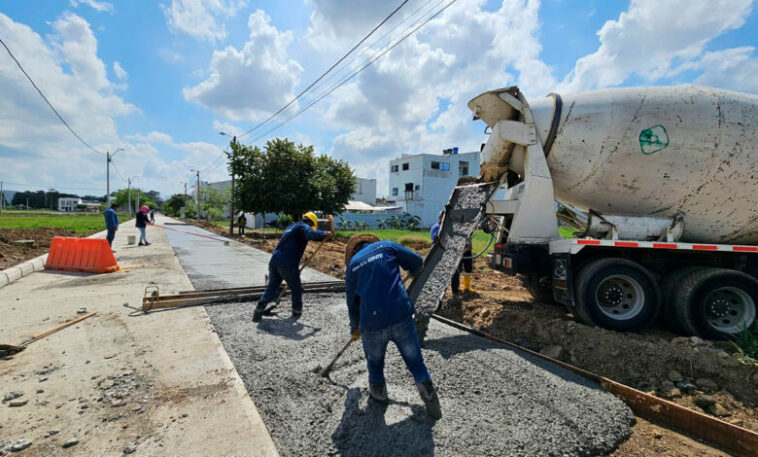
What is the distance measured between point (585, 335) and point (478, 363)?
163 cm

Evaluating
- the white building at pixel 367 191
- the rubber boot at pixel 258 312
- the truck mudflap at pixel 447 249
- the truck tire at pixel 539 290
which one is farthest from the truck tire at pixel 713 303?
the white building at pixel 367 191

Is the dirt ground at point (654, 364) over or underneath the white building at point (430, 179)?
underneath

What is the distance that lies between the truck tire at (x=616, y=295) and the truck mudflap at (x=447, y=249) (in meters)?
1.65

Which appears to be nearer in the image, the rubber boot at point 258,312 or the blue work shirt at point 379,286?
the blue work shirt at point 379,286

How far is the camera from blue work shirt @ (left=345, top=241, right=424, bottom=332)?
2.97 metres

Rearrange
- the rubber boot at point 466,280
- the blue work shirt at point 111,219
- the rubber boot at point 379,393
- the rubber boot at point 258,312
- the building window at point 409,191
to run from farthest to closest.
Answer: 1. the building window at point 409,191
2. the blue work shirt at point 111,219
3. the rubber boot at point 466,280
4. the rubber boot at point 258,312
5. the rubber boot at point 379,393

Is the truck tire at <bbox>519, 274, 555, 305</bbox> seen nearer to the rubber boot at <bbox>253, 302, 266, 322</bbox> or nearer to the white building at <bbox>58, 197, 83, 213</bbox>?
the rubber boot at <bbox>253, 302, 266, 322</bbox>

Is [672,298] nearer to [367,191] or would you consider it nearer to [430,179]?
[430,179]

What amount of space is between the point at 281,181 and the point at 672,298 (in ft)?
63.3

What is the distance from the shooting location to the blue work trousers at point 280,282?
17.9 feet

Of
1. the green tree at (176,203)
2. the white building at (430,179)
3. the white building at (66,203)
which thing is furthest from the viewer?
the white building at (66,203)

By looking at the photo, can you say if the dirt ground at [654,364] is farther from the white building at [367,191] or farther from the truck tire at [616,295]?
the white building at [367,191]

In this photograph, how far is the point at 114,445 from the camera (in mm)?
2537

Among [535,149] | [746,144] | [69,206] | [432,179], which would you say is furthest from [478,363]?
[69,206]
